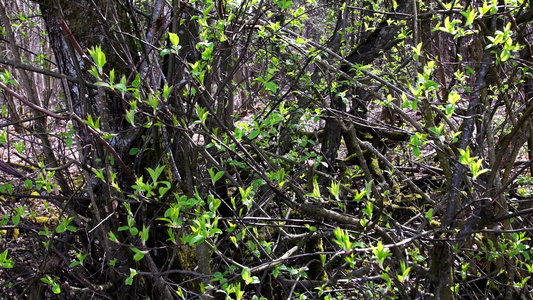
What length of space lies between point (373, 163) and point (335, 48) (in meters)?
1.47

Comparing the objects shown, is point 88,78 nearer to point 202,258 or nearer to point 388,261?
point 202,258

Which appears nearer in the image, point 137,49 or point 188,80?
point 188,80

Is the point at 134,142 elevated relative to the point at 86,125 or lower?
lower

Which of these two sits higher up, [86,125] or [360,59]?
[360,59]

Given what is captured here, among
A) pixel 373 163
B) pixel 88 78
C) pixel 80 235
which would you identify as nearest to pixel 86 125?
pixel 88 78

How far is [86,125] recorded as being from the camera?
1.82 m

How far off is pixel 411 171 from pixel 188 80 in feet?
10.5

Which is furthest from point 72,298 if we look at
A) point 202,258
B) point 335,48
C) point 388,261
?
point 335,48

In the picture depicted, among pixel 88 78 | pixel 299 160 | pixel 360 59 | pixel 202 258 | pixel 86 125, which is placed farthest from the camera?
pixel 360 59

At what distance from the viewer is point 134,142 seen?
9.59 feet

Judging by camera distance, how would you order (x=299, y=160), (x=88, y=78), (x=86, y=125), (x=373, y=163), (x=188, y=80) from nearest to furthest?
1. (x=86, y=125)
2. (x=188, y=80)
3. (x=88, y=78)
4. (x=299, y=160)
5. (x=373, y=163)

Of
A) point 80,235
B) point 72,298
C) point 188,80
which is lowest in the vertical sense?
point 72,298

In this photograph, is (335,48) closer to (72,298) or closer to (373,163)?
(373,163)

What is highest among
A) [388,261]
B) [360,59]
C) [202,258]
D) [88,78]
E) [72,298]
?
[360,59]
